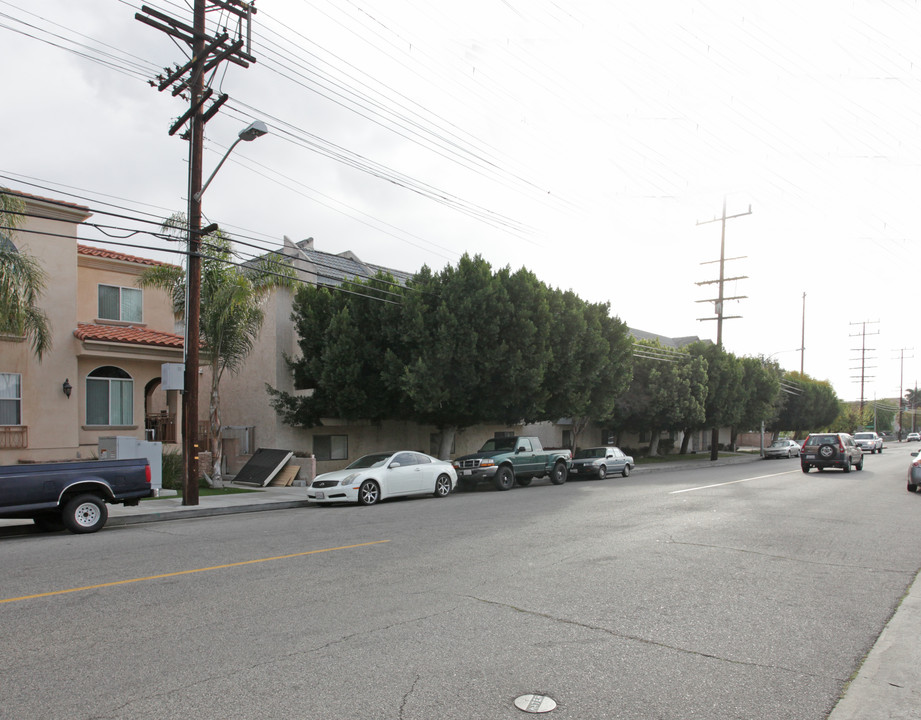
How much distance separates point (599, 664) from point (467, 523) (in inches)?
292

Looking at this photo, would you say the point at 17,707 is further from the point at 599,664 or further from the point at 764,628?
the point at 764,628

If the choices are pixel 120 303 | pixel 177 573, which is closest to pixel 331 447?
pixel 120 303

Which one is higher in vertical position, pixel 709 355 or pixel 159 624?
pixel 709 355

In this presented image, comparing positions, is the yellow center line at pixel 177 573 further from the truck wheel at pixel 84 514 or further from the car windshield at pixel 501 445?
the car windshield at pixel 501 445

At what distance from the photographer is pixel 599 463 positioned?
2645 cm

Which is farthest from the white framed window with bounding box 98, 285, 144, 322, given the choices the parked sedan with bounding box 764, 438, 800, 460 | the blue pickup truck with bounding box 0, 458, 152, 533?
the parked sedan with bounding box 764, 438, 800, 460

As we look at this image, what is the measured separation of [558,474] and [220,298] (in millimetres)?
12363

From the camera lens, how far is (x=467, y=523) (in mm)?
12375

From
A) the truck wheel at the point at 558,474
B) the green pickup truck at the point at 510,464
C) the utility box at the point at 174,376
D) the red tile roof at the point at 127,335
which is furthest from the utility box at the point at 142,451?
the truck wheel at the point at 558,474

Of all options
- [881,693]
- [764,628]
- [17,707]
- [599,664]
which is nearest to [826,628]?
[764,628]

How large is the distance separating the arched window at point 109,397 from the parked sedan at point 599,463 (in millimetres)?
15921

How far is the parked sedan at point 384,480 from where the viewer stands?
16.6 m

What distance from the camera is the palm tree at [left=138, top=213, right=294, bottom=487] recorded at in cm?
1956

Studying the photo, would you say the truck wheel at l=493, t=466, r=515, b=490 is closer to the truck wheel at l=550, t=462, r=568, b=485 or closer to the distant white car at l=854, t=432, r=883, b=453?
the truck wheel at l=550, t=462, r=568, b=485
